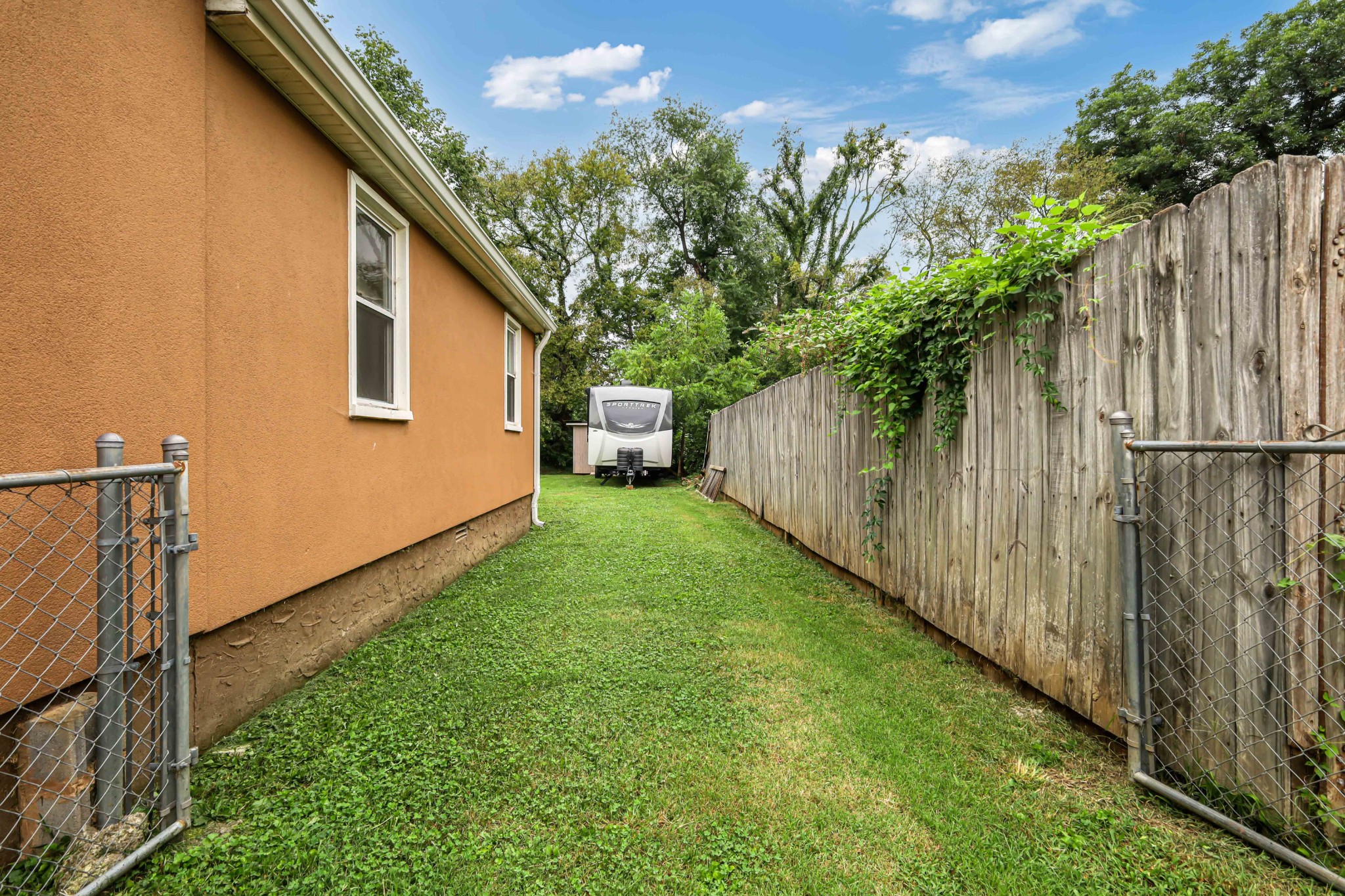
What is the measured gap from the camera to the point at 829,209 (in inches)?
822

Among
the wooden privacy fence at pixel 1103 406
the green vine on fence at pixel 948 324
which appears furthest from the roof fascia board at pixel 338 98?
the wooden privacy fence at pixel 1103 406

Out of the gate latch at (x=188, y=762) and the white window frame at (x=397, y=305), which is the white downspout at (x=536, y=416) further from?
the gate latch at (x=188, y=762)

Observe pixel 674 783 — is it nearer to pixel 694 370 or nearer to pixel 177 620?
pixel 177 620

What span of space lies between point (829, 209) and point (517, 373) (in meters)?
18.0

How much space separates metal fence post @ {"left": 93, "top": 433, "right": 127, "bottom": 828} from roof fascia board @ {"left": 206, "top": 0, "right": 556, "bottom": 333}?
1.82 meters

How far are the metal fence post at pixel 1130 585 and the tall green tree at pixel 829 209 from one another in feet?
60.4

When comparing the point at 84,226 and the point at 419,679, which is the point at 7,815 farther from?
the point at 84,226

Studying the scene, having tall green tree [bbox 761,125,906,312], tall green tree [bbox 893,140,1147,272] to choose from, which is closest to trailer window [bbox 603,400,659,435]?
tall green tree [bbox 893,140,1147,272]

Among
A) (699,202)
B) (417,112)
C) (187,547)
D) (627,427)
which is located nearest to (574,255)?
(699,202)

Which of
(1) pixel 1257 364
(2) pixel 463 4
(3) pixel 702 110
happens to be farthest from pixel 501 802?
(3) pixel 702 110

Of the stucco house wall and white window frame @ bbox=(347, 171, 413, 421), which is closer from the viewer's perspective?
the stucco house wall

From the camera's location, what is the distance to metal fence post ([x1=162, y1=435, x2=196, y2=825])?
1.63 meters

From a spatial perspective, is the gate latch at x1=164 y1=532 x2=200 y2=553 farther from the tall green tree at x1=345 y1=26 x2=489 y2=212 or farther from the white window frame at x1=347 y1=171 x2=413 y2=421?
the tall green tree at x1=345 y1=26 x2=489 y2=212

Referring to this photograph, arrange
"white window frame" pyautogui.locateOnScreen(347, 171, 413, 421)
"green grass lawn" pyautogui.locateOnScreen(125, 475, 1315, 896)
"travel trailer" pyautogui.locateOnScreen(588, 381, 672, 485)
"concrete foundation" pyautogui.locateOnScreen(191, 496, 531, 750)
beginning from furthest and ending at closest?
1. "travel trailer" pyautogui.locateOnScreen(588, 381, 672, 485)
2. "white window frame" pyautogui.locateOnScreen(347, 171, 413, 421)
3. "concrete foundation" pyautogui.locateOnScreen(191, 496, 531, 750)
4. "green grass lawn" pyautogui.locateOnScreen(125, 475, 1315, 896)
